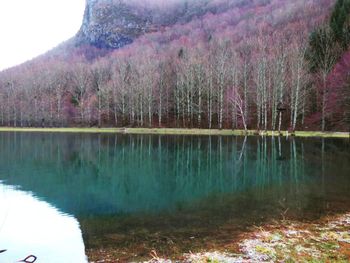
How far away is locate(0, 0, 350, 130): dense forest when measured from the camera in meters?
72.2

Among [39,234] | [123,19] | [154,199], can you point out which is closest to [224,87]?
[154,199]

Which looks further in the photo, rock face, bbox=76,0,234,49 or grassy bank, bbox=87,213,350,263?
rock face, bbox=76,0,234,49

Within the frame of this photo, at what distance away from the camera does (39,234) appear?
14523 millimetres

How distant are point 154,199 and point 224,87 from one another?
68.4 metres

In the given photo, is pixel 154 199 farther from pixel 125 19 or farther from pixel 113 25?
pixel 125 19

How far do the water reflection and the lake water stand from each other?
4 centimetres

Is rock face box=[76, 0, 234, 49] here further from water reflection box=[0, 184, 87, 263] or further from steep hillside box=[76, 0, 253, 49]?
water reflection box=[0, 184, 87, 263]

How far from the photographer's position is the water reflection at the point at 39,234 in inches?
Result: 485

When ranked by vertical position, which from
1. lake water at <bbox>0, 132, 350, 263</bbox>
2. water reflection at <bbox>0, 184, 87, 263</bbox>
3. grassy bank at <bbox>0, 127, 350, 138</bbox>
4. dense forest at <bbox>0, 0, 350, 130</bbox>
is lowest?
water reflection at <bbox>0, 184, 87, 263</bbox>

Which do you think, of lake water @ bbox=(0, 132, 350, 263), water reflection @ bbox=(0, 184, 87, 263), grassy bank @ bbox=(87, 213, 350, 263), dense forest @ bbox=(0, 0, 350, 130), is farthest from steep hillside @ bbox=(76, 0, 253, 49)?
grassy bank @ bbox=(87, 213, 350, 263)

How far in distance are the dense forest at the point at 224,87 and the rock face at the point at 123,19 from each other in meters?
47.3

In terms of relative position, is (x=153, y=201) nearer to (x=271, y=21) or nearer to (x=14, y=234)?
(x=14, y=234)

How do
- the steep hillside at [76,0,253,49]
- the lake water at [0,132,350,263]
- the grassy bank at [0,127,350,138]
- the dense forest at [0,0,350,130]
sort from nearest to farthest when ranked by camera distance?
the lake water at [0,132,350,263], the grassy bank at [0,127,350,138], the dense forest at [0,0,350,130], the steep hillside at [76,0,253,49]

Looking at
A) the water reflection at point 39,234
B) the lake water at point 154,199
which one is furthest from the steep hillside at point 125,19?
the water reflection at point 39,234
